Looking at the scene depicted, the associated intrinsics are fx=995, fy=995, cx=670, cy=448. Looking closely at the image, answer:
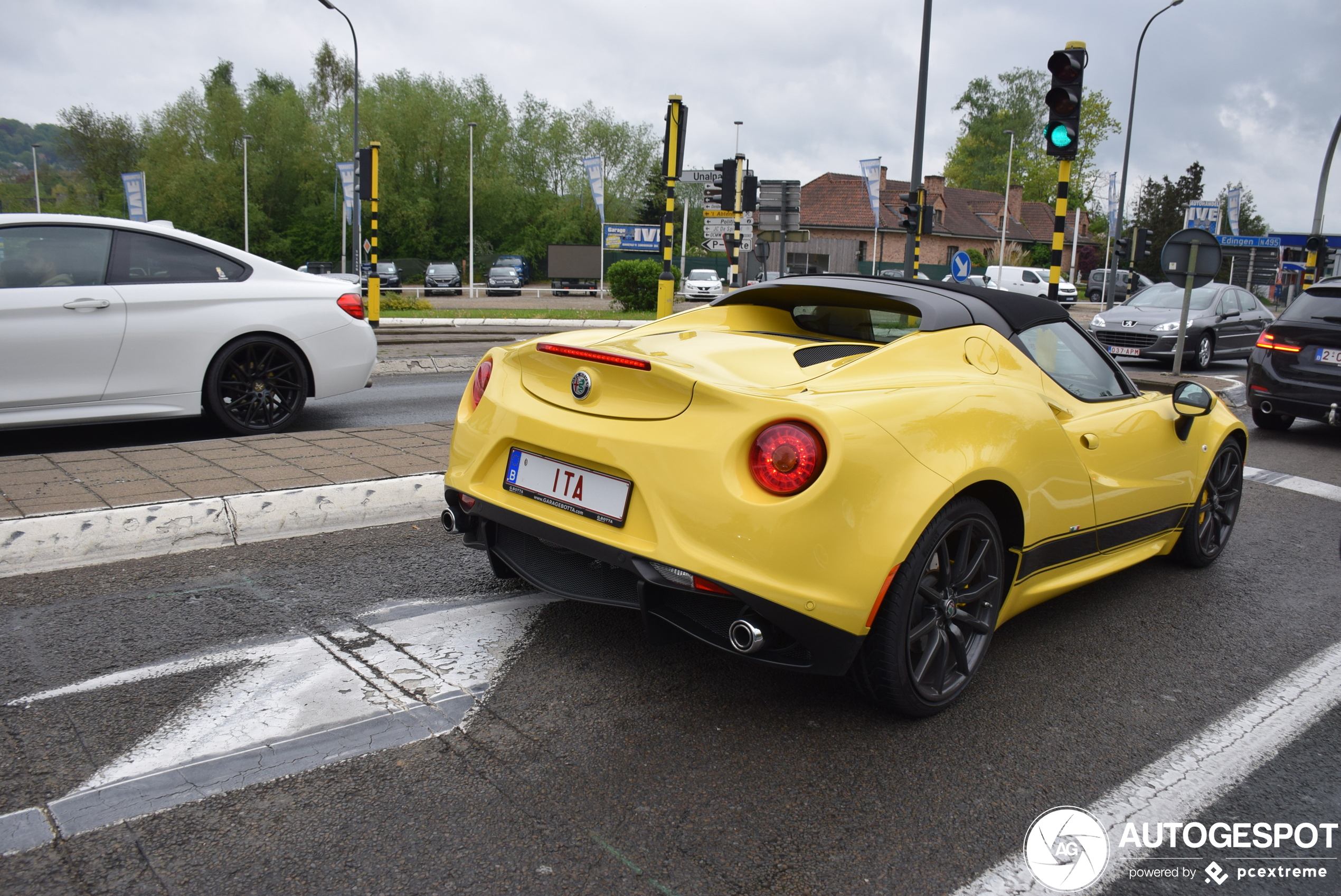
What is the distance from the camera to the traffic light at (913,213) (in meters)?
15.3

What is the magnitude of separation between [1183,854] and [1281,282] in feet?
158

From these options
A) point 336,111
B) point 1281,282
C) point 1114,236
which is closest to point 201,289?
point 1114,236

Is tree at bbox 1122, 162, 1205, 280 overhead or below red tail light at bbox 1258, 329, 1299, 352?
overhead

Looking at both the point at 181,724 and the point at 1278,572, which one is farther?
the point at 1278,572

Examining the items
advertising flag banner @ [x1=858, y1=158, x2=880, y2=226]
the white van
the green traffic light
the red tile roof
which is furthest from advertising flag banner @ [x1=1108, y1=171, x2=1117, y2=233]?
the green traffic light

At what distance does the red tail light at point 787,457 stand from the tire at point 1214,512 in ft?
9.04

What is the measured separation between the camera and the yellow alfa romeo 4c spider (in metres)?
2.65

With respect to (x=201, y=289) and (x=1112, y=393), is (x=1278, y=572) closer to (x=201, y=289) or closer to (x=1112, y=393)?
(x=1112, y=393)

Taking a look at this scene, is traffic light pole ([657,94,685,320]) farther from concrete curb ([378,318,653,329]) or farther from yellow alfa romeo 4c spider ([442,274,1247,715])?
yellow alfa romeo 4c spider ([442,274,1247,715])

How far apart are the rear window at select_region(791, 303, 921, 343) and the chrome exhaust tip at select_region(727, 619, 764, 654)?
1519mm

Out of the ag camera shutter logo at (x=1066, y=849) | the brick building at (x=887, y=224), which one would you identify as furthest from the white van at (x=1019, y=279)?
the ag camera shutter logo at (x=1066, y=849)

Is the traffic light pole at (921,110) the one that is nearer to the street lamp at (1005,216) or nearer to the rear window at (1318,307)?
the rear window at (1318,307)

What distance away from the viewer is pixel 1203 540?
4801 mm

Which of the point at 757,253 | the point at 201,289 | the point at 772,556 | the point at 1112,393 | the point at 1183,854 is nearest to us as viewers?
the point at 1183,854
